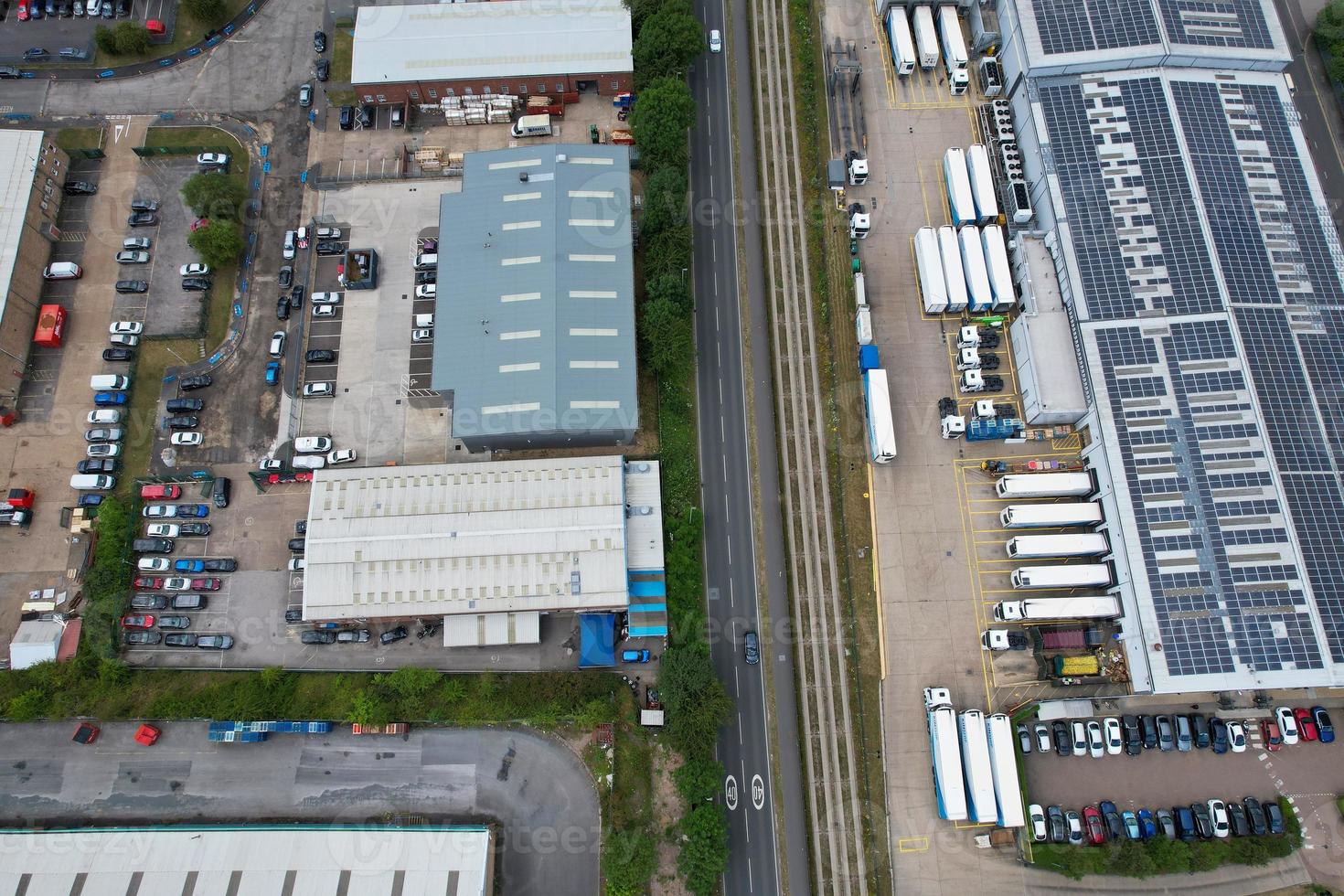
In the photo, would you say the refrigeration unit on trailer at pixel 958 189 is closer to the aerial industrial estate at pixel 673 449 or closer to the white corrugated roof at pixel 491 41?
the aerial industrial estate at pixel 673 449

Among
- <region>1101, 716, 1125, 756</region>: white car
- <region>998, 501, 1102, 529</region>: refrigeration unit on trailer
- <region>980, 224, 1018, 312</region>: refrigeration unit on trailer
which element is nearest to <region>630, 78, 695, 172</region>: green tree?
<region>980, 224, 1018, 312</region>: refrigeration unit on trailer

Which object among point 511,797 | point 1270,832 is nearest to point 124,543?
→ point 511,797

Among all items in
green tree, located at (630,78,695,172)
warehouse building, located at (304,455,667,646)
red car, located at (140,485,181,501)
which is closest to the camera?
warehouse building, located at (304,455,667,646)

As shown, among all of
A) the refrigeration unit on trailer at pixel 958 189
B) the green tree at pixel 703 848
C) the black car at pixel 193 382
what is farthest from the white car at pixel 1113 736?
the black car at pixel 193 382

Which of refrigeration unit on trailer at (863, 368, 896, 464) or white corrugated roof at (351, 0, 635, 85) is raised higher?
white corrugated roof at (351, 0, 635, 85)

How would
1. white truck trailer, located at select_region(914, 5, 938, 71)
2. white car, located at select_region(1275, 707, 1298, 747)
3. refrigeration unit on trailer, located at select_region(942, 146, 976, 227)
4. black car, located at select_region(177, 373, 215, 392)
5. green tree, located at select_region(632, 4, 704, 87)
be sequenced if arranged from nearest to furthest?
white car, located at select_region(1275, 707, 1298, 747) → black car, located at select_region(177, 373, 215, 392) → refrigeration unit on trailer, located at select_region(942, 146, 976, 227) → green tree, located at select_region(632, 4, 704, 87) → white truck trailer, located at select_region(914, 5, 938, 71)

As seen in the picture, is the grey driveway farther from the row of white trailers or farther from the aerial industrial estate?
the row of white trailers

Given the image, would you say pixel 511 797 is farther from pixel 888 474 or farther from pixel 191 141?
pixel 191 141
